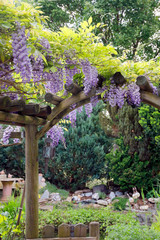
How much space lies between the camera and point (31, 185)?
120 inches

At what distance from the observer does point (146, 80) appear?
8.02 ft

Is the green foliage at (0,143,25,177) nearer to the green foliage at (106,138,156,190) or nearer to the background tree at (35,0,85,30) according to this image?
the green foliage at (106,138,156,190)

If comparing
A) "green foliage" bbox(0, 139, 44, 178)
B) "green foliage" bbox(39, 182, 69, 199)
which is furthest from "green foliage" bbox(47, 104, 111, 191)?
"green foliage" bbox(0, 139, 44, 178)

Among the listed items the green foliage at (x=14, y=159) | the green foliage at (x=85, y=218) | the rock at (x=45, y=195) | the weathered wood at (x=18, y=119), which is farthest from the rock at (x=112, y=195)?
the weathered wood at (x=18, y=119)

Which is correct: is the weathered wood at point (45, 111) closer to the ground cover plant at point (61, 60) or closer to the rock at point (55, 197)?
the ground cover plant at point (61, 60)

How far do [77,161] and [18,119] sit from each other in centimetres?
520

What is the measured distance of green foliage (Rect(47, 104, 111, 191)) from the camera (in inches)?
310

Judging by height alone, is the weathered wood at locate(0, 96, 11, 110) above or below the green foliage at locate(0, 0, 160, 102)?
below

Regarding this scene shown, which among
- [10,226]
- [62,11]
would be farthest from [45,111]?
[62,11]

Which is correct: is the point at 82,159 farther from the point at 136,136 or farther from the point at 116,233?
the point at 116,233

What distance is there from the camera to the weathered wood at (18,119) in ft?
8.75

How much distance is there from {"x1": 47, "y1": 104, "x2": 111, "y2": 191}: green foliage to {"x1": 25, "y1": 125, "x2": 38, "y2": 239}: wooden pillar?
4731 mm

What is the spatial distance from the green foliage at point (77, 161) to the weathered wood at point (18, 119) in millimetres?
4785

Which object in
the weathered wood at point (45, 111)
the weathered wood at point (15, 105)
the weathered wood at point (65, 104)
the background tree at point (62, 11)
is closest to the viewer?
the weathered wood at point (15, 105)
